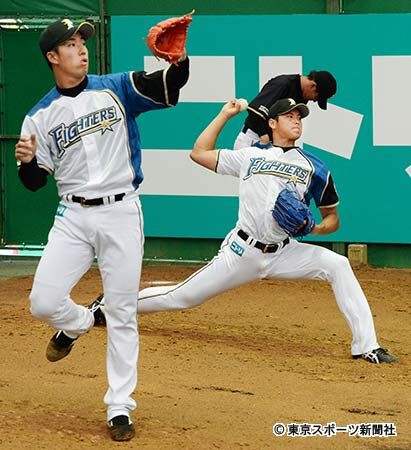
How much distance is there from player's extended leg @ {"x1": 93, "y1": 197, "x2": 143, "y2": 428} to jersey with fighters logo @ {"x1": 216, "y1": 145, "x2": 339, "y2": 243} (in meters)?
1.86

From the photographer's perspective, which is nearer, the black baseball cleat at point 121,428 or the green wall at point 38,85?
the black baseball cleat at point 121,428

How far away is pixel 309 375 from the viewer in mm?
7672

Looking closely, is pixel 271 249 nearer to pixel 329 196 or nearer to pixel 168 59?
pixel 329 196

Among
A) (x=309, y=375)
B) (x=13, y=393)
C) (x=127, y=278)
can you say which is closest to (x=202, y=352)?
(x=309, y=375)

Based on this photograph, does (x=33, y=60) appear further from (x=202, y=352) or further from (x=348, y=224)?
(x=202, y=352)

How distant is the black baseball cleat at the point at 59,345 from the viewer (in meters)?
6.82

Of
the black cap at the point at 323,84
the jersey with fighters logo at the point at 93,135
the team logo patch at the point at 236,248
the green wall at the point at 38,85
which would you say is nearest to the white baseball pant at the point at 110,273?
the jersey with fighters logo at the point at 93,135

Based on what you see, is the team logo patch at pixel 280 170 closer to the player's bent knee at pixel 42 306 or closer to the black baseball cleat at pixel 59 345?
the black baseball cleat at pixel 59 345

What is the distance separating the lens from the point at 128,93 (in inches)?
249

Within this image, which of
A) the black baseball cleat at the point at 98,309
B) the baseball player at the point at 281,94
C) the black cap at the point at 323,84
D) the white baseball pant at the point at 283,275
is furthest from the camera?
the black cap at the point at 323,84

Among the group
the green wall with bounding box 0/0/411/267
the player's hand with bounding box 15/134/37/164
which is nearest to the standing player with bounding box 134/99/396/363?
the player's hand with bounding box 15/134/37/164

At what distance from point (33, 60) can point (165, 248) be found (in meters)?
2.28

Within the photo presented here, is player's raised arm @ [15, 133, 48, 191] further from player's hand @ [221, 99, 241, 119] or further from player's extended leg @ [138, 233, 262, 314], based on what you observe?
player's extended leg @ [138, 233, 262, 314]

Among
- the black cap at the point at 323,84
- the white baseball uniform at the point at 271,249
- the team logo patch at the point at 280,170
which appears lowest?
the white baseball uniform at the point at 271,249
